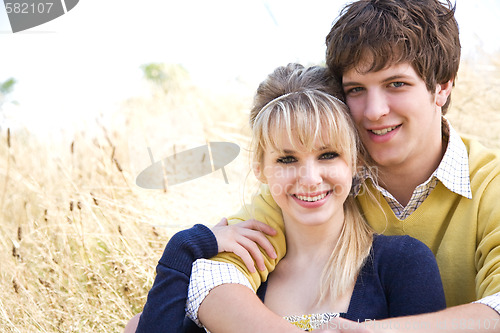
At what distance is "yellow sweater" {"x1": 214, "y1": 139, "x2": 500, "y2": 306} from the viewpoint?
7.29 feet

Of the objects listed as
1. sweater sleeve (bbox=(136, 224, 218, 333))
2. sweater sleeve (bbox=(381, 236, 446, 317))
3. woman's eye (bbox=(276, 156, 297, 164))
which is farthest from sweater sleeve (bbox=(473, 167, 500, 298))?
sweater sleeve (bbox=(136, 224, 218, 333))

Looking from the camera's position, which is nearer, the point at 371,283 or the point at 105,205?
the point at 371,283

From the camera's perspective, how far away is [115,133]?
4.80 meters

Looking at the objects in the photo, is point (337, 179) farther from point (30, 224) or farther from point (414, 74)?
point (30, 224)

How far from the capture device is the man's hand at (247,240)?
2244 mm

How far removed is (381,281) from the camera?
2.11 metres

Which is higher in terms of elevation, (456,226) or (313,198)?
(313,198)

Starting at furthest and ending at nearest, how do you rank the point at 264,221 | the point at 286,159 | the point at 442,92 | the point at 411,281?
the point at 442,92, the point at 264,221, the point at 286,159, the point at 411,281

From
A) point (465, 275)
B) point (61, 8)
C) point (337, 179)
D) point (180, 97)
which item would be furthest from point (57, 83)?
point (465, 275)

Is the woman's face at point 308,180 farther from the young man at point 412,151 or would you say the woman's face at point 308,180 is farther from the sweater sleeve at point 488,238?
the sweater sleeve at point 488,238

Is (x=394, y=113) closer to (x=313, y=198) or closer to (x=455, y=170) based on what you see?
(x=455, y=170)

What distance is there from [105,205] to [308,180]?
208cm

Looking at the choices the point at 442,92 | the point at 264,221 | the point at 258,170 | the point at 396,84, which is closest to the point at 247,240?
the point at 264,221

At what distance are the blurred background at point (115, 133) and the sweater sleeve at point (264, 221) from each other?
744mm
